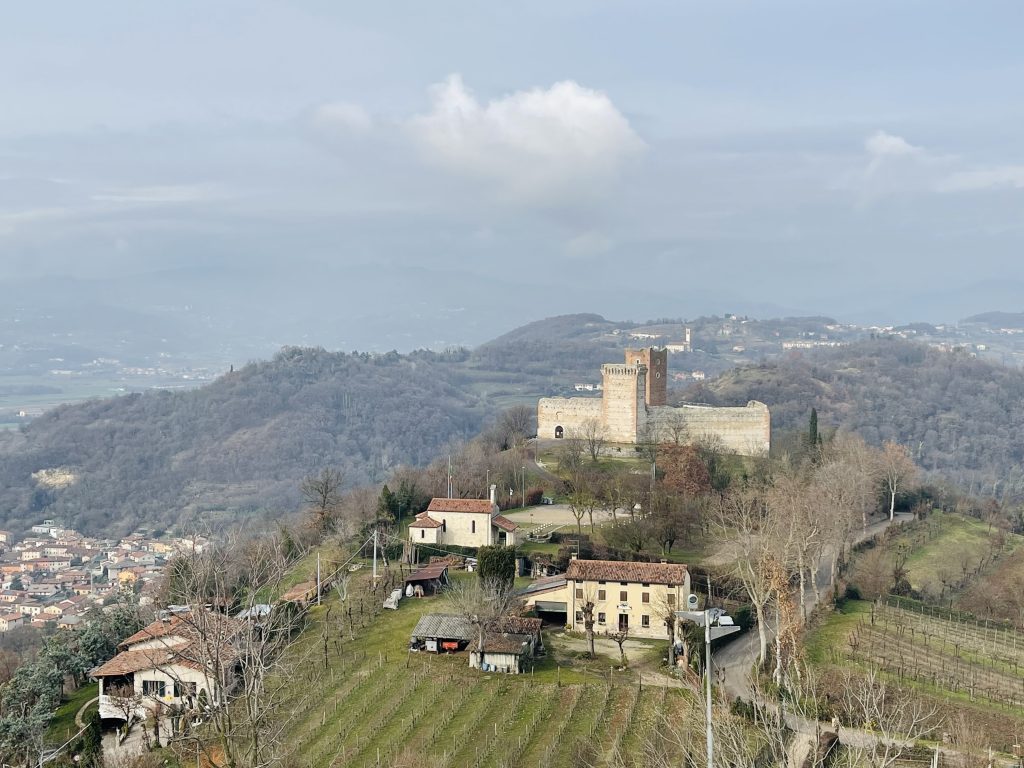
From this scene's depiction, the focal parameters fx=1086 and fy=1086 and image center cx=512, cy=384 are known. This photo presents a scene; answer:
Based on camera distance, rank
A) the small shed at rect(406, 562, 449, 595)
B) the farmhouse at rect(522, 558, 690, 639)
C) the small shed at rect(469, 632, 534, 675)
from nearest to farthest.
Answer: the small shed at rect(469, 632, 534, 675), the farmhouse at rect(522, 558, 690, 639), the small shed at rect(406, 562, 449, 595)

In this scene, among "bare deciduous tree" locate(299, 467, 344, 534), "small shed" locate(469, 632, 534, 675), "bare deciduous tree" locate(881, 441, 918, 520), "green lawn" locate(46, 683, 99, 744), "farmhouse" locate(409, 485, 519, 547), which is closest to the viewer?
"green lawn" locate(46, 683, 99, 744)

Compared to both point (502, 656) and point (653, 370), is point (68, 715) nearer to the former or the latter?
point (502, 656)

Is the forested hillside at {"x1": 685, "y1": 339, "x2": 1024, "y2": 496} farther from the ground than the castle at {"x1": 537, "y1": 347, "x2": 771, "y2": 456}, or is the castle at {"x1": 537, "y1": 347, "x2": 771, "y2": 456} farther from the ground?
the castle at {"x1": 537, "y1": 347, "x2": 771, "y2": 456}

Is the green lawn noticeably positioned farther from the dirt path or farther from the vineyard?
the vineyard

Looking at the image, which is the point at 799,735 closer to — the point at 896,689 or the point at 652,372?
the point at 896,689

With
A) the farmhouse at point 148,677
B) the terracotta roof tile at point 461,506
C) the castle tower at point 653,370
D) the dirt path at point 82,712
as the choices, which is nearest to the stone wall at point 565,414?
the castle tower at point 653,370

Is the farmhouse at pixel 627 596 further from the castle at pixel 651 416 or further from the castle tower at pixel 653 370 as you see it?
the castle tower at pixel 653 370

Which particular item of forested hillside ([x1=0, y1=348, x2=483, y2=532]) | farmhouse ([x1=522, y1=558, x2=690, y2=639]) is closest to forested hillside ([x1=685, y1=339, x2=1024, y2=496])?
forested hillside ([x1=0, y1=348, x2=483, y2=532])

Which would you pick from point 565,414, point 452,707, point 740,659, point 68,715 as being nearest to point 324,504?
point 565,414
